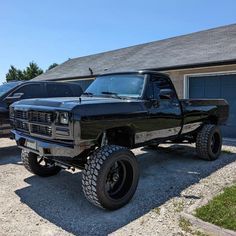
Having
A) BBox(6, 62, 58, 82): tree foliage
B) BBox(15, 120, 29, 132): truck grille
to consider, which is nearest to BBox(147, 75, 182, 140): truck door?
BBox(15, 120, 29, 132): truck grille

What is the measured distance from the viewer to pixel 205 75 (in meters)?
11.0

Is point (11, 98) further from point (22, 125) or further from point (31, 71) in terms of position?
point (31, 71)

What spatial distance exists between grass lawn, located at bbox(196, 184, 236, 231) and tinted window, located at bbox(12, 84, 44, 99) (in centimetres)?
617

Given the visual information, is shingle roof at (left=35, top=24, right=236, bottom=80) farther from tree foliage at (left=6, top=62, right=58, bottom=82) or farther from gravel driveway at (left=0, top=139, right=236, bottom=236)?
tree foliage at (left=6, top=62, right=58, bottom=82)

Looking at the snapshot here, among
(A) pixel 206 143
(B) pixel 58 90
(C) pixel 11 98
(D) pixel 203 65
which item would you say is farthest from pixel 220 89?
(C) pixel 11 98

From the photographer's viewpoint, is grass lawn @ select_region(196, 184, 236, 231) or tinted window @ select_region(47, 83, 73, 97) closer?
grass lawn @ select_region(196, 184, 236, 231)

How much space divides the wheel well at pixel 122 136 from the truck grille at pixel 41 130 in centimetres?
102

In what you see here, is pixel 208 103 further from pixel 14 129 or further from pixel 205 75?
pixel 14 129

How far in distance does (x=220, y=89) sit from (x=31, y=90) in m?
6.63

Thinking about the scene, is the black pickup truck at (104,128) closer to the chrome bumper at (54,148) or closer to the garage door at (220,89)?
the chrome bumper at (54,148)

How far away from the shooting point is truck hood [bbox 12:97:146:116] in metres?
4.23

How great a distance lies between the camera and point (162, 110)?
5.83 m

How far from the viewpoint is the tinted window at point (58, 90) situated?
931 centimetres

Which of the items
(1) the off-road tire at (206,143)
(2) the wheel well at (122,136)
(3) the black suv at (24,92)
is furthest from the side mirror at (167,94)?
Result: (3) the black suv at (24,92)
